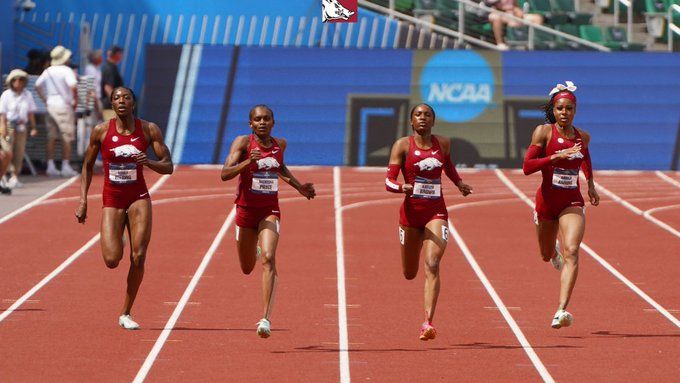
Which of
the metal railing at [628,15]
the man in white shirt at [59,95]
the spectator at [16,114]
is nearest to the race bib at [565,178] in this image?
the spectator at [16,114]

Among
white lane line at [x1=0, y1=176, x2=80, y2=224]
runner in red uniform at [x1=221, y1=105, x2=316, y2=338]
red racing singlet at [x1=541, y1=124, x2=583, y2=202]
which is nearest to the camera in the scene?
runner in red uniform at [x1=221, y1=105, x2=316, y2=338]

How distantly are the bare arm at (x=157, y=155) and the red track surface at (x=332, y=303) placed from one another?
124cm

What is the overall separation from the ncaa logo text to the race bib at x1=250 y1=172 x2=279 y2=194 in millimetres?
14795

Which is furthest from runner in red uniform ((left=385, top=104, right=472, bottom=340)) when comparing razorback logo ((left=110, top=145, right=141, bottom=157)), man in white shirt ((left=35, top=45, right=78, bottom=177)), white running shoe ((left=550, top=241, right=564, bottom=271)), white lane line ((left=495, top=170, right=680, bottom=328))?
man in white shirt ((left=35, top=45, right=78, bottom=177))

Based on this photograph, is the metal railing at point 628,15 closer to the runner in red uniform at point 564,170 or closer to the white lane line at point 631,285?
the white lane line at point 631,285

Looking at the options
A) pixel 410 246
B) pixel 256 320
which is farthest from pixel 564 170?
pixel 256 320

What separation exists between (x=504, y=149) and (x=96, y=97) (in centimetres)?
644

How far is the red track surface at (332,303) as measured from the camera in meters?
10.2

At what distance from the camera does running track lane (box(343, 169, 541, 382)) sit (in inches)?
396

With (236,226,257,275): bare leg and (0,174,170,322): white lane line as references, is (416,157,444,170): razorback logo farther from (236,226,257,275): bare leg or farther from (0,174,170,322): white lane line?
(0,174,170,322): white lane line

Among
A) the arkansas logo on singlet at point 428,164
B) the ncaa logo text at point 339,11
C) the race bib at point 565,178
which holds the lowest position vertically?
the arkansas logo on singlet at point 428,164

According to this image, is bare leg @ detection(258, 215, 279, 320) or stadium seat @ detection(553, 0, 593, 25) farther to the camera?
stadium seat @ detection(553, 0, 593, 25)

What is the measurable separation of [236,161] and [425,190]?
4.54 feet

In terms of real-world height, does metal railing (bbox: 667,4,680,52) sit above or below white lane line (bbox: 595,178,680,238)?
above
